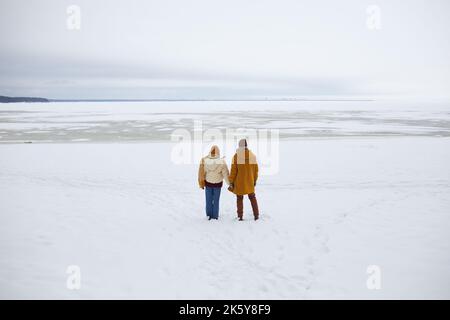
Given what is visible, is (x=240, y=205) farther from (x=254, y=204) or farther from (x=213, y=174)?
(x=213, y=174)

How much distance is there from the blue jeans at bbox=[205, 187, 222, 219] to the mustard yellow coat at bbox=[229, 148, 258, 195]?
0.38 meters

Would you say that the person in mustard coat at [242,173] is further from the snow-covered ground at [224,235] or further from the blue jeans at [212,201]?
the snow-covered ground at [224,235]

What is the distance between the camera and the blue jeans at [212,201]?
735 cm

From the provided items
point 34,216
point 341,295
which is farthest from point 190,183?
point 341,295

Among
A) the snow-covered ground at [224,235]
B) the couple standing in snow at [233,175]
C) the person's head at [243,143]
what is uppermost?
the person's head at [243,143]

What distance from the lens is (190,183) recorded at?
10.9 metres

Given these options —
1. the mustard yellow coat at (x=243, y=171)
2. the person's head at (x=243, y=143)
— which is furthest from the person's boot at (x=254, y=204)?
the person's head at (x=243, y=143)

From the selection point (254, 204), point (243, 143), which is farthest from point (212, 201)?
point (243, 143)

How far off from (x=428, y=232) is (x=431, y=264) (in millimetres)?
1420

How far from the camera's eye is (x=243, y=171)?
7211 millimetres
